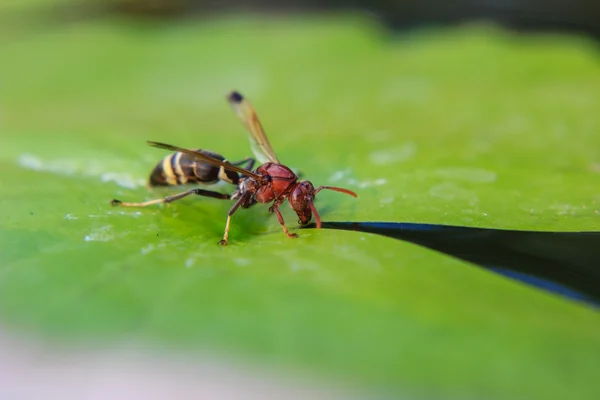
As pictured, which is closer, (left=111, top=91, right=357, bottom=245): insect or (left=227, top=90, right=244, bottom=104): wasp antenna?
(left=111, top=91, right=357, bottom=245): insect

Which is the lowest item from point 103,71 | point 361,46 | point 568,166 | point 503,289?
point 503,289

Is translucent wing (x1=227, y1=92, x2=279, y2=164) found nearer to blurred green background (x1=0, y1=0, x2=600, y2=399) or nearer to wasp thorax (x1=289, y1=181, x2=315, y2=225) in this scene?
blurred green background (x1=0, y1=0, x2=600, y2=399)

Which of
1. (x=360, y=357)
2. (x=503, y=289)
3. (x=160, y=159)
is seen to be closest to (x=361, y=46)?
(x=160, y=159)

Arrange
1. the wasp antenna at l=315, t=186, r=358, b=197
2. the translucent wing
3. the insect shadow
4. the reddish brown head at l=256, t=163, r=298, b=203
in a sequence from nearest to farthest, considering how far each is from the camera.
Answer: the insect shadow → the wasp antenna at l=315, t=186, r=358, b=197 → the reddish brown head at l=256, t=163, r=298, b=203 → the translucent wing

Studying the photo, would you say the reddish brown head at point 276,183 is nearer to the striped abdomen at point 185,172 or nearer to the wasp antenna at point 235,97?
the striped abdomen at point 185,172

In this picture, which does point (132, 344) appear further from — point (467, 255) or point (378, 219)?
point (467, 255)

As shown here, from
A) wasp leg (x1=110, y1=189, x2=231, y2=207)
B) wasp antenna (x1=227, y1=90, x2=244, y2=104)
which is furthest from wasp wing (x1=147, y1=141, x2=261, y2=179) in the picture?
wasp antenna (x1=227, y1=90, x2=244, y2=104)

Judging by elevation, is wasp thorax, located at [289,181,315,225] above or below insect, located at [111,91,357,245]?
below
